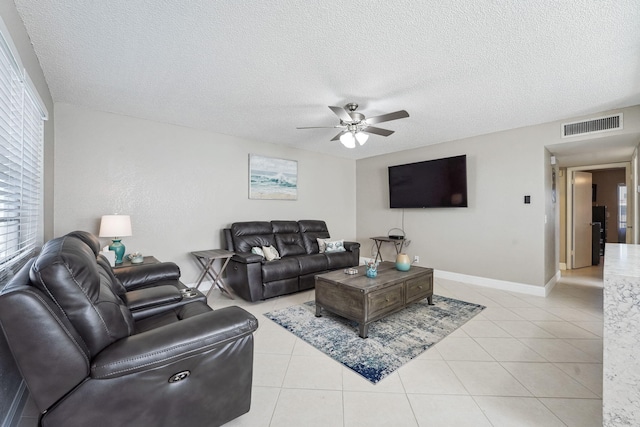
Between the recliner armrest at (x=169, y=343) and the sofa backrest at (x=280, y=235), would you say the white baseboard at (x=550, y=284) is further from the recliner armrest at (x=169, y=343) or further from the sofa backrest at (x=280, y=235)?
the recliner armrest at (x=169, y=343)

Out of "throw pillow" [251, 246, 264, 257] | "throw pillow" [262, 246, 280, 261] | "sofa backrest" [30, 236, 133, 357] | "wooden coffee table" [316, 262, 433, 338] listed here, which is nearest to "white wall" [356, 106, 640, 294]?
"wooden coffee table" [316, 262, 433, 338]

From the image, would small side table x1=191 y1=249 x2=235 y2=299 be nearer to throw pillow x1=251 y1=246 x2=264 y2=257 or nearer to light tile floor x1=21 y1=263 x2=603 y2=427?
throw pillow x1=251 y1=246 x2=264 y2=257

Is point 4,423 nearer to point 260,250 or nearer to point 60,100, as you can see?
point 260,250

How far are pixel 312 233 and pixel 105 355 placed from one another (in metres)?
3.93

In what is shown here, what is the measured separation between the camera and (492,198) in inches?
168

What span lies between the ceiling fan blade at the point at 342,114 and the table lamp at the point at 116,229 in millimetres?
2552

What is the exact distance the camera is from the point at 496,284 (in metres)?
4.21

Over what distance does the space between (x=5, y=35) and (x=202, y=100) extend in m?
1.63

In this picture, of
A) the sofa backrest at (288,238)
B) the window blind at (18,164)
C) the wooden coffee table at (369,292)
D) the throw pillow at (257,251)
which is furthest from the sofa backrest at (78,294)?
the sofa backrest at (288,238)

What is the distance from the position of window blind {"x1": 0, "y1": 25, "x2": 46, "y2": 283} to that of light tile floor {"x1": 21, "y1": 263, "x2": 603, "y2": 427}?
103 cm

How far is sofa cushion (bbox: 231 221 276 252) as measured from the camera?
4.06 m

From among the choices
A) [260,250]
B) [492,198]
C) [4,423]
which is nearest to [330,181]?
[260,250]

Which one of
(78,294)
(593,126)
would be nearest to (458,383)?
(78,294)

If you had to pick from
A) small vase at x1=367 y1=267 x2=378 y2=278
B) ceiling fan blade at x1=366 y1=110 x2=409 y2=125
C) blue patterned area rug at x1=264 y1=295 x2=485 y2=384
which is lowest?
blue patterned area rug at x1=264 y1=295 x2=485 y2=384
